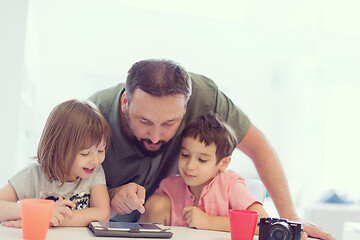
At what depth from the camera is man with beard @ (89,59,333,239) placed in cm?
135

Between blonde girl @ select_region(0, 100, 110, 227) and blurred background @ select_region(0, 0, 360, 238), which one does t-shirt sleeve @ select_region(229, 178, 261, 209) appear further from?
blurred background @ select_region(0, 0, 360, 238)

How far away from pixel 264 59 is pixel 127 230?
13.7 ft

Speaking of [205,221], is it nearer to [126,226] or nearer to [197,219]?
[197,219]

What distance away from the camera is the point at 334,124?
4875mm

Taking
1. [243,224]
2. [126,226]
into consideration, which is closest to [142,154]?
[126,226]

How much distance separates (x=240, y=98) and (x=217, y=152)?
3554 mm

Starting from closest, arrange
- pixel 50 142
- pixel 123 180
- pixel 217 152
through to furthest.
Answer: pixel 50 142 < pixel 217 152 < pixel 123 180

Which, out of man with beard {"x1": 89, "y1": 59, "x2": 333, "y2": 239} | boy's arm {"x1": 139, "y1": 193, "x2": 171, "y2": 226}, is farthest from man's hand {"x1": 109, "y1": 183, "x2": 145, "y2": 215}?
boy's arm {"x1": 139, "y1": 193, "x2": 171, "y2": 226}

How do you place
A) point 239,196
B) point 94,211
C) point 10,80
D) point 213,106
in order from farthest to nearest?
point 10,80 < point 213,106 < point 239,196 < point 94,211

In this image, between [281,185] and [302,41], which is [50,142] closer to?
[281,185]

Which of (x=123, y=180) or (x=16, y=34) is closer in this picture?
(x=123, y=180)

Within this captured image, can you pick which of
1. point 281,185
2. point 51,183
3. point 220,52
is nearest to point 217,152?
point 281,185

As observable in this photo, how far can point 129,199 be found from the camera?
121 cm

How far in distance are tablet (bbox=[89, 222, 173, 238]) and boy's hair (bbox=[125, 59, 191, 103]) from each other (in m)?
0.43
